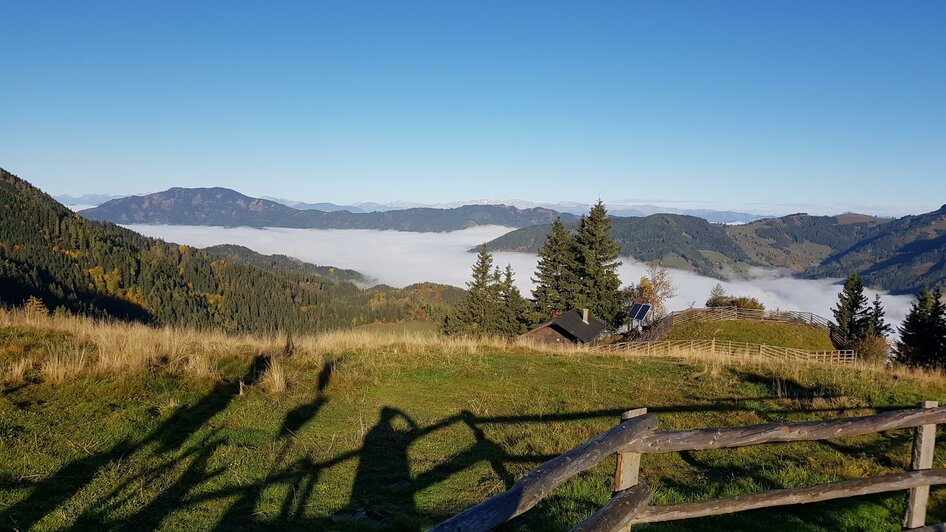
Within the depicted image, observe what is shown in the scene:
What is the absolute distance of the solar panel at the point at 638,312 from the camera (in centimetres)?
5716

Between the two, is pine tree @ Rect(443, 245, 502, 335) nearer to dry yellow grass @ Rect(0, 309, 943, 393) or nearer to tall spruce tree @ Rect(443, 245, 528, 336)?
tall spruce tree @ Rect(443, 245, 528, 336)

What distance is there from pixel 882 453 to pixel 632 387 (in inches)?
195

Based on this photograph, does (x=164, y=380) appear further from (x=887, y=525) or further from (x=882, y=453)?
(x=882, y=453)

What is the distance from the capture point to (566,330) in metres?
46.2

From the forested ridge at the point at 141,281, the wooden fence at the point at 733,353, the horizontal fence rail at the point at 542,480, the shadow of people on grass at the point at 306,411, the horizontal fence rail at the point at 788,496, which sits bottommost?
the forested ridge at the point at 141,281

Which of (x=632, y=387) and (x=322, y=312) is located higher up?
(x=632, y=387)

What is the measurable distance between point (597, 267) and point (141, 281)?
433ft

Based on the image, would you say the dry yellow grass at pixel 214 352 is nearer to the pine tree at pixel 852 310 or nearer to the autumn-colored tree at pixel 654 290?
the pine tree at pixel 852 310

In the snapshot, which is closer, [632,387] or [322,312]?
[632,387]

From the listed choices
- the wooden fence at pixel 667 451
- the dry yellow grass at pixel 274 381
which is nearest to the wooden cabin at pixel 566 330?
the dry yellow grass at pixel 274 381

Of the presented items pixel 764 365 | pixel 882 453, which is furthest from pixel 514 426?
pixel 764 365

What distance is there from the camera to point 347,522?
5285 mm

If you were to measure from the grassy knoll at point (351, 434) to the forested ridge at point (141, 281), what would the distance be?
110 metres

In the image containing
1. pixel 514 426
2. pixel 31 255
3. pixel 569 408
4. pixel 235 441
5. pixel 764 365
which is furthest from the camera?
pixel 31 255
